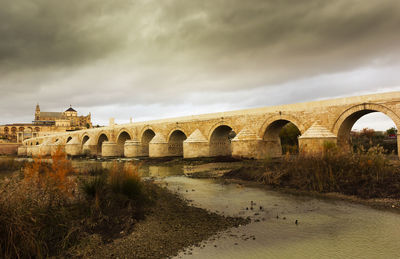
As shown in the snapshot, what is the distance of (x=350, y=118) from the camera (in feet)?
47.2

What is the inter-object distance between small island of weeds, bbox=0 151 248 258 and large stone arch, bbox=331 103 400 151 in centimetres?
1195

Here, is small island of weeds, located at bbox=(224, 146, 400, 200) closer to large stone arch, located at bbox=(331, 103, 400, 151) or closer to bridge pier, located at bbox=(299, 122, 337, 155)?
bridge pier, located at bbox=(299, 122, 337, 155)

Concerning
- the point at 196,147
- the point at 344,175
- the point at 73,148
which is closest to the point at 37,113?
the point at 73,148

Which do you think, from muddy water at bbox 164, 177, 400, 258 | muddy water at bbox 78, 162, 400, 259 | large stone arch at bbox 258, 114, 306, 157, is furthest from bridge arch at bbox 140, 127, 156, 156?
muddy water at bbox 164, 177, 400, 258

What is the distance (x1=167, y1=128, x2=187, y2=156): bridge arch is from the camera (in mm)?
24828

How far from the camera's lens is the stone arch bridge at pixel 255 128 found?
1368 centimetres

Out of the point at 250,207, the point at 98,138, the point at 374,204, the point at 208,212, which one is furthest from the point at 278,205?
the point at 98,138

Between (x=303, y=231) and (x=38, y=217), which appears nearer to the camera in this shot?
(x=38, y=217)

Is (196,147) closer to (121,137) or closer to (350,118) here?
(350,118)

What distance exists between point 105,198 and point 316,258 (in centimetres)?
368

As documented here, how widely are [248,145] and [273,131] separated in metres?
2.54

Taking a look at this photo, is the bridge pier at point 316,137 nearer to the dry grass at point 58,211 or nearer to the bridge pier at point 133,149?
the dry grass at point 58,211

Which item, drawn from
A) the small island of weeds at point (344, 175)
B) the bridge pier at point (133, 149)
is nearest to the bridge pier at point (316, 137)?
the small island of weeds at point (344, 175)

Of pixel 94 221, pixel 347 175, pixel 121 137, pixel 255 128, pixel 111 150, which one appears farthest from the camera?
pixel 121 137
